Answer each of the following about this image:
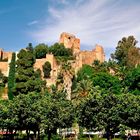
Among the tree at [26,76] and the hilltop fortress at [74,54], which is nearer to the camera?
the tree at [26,76]

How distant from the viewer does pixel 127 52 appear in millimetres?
94938

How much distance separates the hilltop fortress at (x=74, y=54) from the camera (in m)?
84.5

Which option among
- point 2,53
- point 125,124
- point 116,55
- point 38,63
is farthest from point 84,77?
point 125,124

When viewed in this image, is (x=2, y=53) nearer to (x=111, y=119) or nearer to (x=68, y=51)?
(x=68, y=51)

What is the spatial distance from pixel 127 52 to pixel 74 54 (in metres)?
13.0

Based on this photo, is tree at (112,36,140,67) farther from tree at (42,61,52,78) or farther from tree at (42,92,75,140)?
tree at (42,92,75,140)

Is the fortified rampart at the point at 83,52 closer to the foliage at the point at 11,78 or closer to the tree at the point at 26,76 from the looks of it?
the tree at the point at 26,76

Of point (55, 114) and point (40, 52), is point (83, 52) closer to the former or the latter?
point (40, 52)

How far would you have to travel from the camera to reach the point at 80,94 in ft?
215

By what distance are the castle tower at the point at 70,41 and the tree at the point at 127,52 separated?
454 inches

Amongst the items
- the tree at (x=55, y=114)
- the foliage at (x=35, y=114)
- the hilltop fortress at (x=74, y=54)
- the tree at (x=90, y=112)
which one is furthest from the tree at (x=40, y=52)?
the tree at (x=90, y=112)

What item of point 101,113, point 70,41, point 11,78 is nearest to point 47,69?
point 11,78

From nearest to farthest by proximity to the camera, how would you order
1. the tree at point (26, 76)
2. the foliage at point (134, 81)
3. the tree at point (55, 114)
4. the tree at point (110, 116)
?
the tree at point (110, 116), the tree at point (55, 114), the tree at point (26, 76), the foliage at point (134, 81)

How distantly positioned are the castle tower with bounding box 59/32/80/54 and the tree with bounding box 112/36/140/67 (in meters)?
11.5
